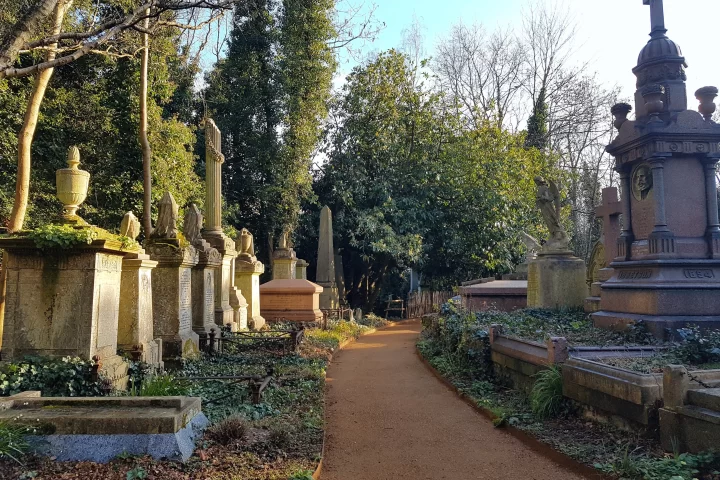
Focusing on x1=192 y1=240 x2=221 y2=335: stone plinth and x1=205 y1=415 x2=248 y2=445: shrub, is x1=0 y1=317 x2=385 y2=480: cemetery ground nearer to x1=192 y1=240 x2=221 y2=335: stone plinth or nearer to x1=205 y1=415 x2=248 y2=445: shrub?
x1=205 y1=415 x2=248 y2=445: shrub

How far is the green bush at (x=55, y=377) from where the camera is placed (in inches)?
223

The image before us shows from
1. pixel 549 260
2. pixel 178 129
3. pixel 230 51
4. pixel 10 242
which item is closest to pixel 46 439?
pixel 10 242

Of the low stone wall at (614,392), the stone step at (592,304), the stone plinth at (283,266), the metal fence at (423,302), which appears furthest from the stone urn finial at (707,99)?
the metal fence at (423,302)

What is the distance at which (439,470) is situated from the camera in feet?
16.2

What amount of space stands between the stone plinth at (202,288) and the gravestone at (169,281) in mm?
1184

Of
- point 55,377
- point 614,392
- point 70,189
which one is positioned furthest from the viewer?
point 70,189

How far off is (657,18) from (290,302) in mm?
12171

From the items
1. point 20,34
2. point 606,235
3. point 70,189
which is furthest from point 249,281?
point 20,34

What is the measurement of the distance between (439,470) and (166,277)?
19.7 ft

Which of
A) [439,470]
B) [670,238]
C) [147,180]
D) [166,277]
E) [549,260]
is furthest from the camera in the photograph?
[147,180]

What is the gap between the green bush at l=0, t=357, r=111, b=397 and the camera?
567 cm

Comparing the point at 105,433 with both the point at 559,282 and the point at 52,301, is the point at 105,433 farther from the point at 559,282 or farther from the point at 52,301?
the point at 559,282

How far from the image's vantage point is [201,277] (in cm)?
1061

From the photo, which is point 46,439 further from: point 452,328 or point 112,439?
point 452,328
